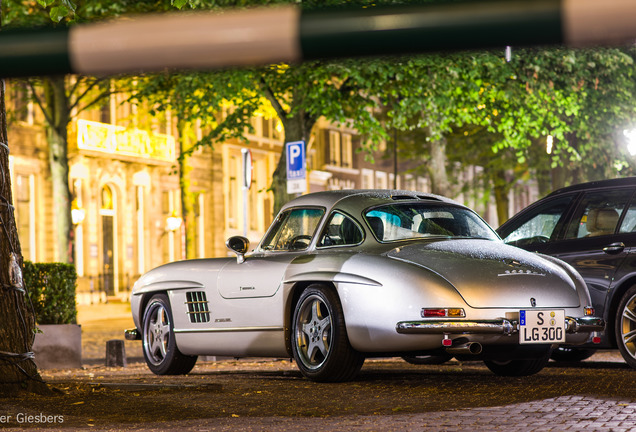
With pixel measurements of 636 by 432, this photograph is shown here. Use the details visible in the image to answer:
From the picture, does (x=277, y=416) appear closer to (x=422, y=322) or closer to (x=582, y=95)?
(x=422, y=322)

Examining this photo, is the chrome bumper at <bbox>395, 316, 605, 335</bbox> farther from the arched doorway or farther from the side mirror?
the arched doorway

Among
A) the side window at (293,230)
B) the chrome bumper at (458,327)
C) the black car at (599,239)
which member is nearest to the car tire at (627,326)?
the black car at (599,239)

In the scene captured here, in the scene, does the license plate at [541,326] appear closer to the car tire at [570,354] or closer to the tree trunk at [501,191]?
the car tire at [570,354]

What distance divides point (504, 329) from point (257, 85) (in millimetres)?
15683

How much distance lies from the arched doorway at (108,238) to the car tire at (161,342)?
2826 centimetres

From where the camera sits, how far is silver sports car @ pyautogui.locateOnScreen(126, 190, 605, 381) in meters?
7.87

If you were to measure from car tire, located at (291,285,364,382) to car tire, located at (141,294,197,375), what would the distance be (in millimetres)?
1911

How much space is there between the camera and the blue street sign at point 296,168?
17047 mm

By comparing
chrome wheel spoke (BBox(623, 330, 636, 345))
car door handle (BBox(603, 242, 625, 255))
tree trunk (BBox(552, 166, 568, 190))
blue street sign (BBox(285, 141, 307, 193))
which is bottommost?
chrome wheel spoke (BBox(623, 330, 636, 345))

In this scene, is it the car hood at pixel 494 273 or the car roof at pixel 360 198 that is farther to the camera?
the car roof at pixel 360 198

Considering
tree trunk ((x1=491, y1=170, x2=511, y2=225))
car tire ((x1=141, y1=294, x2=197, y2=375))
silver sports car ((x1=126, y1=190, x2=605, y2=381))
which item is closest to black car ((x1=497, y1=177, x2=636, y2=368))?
silver sports car ((x1=126, y1=190, x2=605, y2=381))

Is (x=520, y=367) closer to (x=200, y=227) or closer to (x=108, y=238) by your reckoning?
(x=108, y=238)

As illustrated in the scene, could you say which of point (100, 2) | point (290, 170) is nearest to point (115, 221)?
point (100, 2)

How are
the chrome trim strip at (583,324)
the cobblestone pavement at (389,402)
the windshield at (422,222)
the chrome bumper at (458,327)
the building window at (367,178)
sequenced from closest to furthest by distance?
the cobblestone pavement at (389,402) → the chrome bumper at (458,327) → the chrome trim strip at (583,324) → the windshield at (422,222) → the building window at (367,178)
